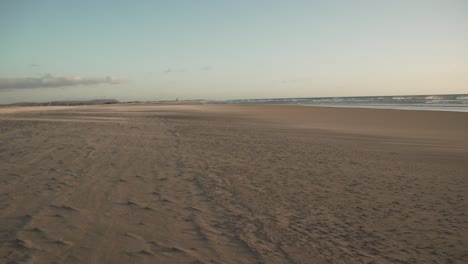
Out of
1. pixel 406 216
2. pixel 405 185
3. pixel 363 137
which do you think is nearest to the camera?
pixel 406 216

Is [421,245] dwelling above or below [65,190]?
below

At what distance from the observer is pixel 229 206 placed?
17.4 ft

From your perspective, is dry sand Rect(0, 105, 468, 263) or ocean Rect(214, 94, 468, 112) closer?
dry sand Rect(0, 105, 468, 263)

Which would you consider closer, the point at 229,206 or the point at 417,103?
the point at 229,206

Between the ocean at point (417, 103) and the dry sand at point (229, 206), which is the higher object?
the ocean at point (417, 103)

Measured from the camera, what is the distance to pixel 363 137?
14000 mm

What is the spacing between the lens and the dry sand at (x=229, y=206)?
378 cm

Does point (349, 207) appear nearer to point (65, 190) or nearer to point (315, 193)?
point (315, 193)

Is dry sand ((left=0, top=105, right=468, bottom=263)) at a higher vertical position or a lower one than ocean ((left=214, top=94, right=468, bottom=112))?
lower

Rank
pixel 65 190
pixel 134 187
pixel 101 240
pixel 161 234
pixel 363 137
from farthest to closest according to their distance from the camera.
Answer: pixel 363 137 < pixel 134 187 < pixel 65 190 < pixel 161 234 < pixel 101 240

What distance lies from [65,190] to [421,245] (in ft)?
19.7

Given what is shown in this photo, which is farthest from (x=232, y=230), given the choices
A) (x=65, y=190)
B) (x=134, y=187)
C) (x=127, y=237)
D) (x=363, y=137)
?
(x=363, y=137)

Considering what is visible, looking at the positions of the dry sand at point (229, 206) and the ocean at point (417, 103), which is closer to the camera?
the dry sand at point (229, 206)

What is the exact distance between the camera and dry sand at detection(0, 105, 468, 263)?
378 cm
